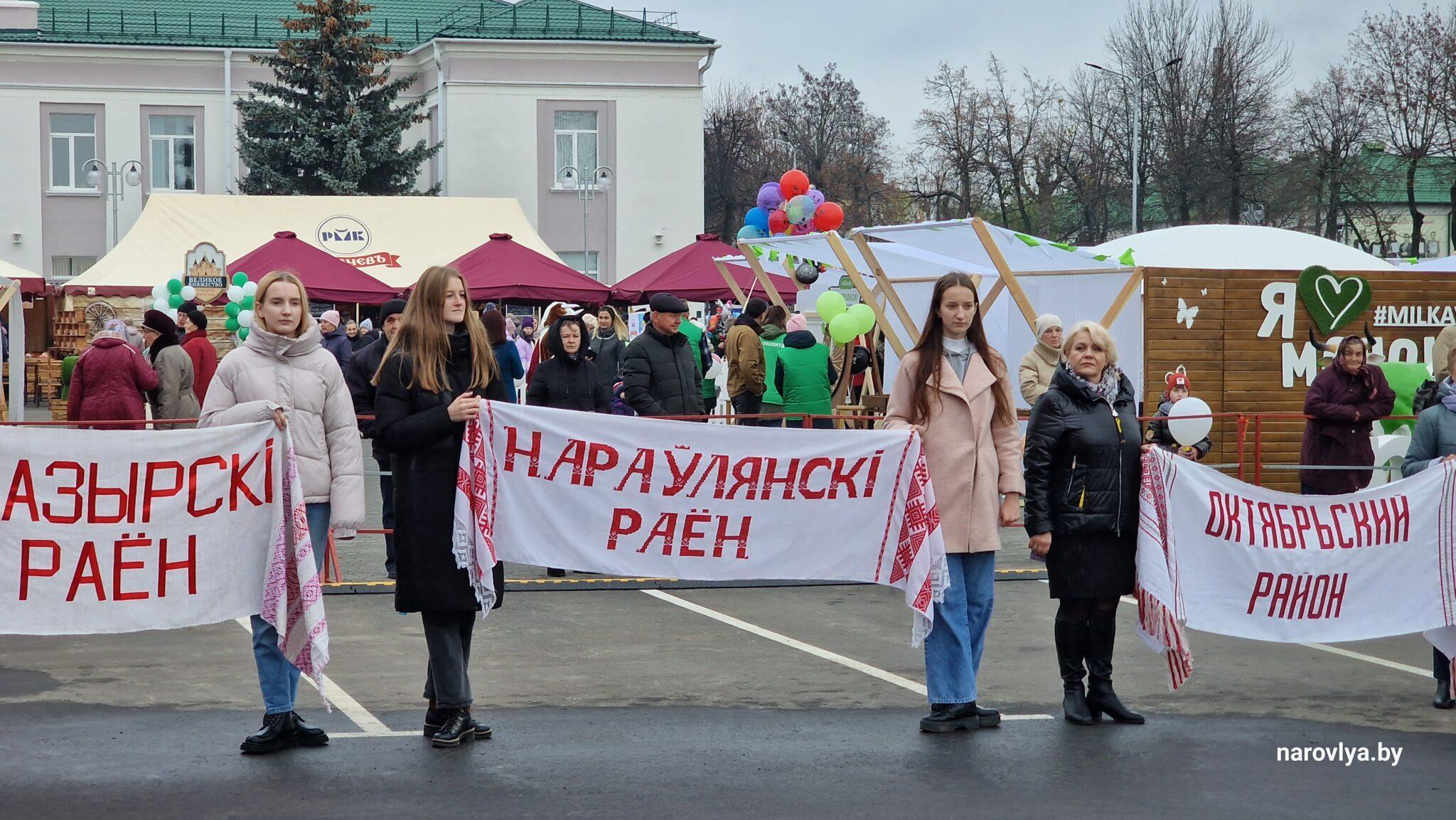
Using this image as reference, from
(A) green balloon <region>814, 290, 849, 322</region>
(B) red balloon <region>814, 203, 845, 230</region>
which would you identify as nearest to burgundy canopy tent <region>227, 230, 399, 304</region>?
(B) red balloon <region>814, 203, 845, 230</region>

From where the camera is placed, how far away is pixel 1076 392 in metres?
7.07

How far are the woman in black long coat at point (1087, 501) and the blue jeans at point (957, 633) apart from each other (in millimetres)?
279

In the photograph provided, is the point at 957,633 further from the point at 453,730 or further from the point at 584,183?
the point at 584,183

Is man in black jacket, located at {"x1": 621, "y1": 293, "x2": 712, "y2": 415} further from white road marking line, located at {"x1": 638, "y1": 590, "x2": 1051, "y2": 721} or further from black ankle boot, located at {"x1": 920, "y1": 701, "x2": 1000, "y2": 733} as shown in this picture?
black ankle boot, located at {"x1": 920, "y1": 701, "x2": 1000, "y2": 733}

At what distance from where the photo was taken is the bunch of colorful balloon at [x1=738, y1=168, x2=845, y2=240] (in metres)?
21.6

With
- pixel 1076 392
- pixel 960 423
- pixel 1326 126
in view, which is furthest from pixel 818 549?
pixel 1326 126

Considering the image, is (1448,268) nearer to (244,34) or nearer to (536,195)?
(536,195)

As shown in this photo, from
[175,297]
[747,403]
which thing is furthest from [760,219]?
[747,403]

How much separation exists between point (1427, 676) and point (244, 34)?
44.3 m

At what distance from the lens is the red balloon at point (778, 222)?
22734 mm

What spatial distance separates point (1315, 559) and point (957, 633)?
6.33 feet

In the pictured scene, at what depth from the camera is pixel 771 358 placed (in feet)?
46.3

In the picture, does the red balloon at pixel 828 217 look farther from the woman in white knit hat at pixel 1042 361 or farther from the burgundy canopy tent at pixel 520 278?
the woman in white knit hat at pixel 1042 361

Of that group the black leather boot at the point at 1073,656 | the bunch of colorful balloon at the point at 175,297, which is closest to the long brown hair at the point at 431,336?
the black leather boot at the point at 1073,656
